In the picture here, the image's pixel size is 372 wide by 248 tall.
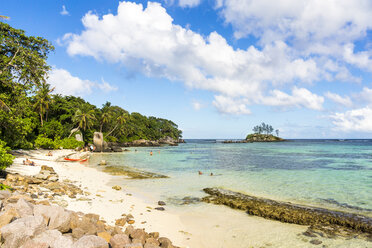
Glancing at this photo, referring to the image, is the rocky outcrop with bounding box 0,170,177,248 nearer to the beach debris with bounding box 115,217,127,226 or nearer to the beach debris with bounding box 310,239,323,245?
the beach debris with bounding box 115,217,127,226

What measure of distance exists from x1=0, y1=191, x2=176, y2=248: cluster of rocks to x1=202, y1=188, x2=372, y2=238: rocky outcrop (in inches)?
249

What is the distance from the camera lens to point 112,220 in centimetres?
895

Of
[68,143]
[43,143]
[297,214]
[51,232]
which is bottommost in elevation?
[297,214]

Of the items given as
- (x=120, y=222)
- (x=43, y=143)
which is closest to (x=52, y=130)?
(x=43, y=143)

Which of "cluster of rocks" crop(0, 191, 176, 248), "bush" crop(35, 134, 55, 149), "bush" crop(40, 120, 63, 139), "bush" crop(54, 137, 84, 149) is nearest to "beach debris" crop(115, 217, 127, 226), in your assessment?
"cluster of rocks" crop(0, 191, 176, 248)

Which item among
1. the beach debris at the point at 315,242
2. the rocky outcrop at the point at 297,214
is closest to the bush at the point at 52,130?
the rocky outcrop at the point at 297,214

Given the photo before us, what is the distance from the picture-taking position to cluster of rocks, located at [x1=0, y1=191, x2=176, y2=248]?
16.2ft

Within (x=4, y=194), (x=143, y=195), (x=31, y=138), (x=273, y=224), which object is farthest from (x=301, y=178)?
(x=31, y=138)

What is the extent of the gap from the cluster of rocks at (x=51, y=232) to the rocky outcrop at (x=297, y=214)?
6336 mm

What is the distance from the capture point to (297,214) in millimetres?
10797

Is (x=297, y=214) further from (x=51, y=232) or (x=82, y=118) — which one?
(x=82, y=118)

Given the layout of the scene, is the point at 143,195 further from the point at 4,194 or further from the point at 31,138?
the point at 31,138

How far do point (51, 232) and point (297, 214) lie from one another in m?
10.5

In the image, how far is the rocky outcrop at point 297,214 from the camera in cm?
979
